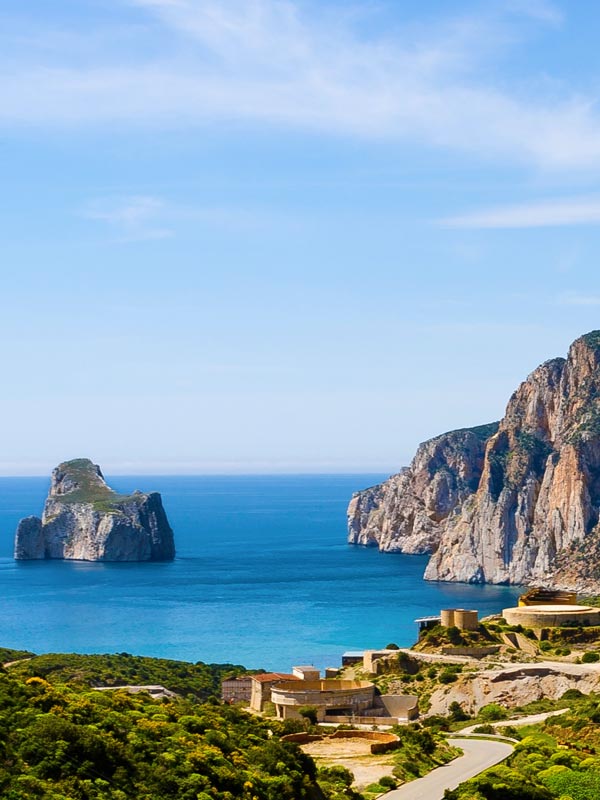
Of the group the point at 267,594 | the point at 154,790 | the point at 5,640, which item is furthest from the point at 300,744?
the point at 267,594

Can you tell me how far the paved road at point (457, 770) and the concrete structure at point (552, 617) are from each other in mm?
32716

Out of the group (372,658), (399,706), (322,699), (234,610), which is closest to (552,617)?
(372,658)

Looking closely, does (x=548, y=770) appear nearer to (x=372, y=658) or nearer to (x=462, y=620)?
(x=372, y=658)

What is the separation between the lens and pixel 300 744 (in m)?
45.4

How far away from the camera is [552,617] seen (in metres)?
82.9

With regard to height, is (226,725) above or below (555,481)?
below

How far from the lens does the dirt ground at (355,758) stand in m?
40.0

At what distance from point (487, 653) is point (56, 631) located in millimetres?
64753

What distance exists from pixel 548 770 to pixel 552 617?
4334cm

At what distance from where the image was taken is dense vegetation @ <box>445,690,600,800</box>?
36.8 m

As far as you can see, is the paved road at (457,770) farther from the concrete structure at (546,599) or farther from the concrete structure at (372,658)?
the concrete structure at (546,599)

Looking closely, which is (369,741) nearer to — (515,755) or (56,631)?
(515,755)

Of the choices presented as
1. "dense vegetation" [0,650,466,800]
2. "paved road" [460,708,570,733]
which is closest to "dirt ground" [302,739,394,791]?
"dense vegetation" [0,650,466,800]

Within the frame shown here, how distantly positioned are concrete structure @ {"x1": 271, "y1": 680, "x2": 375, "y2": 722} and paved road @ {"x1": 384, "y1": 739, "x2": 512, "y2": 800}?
Answer: 8468 mm
